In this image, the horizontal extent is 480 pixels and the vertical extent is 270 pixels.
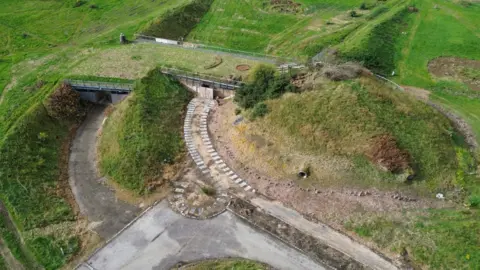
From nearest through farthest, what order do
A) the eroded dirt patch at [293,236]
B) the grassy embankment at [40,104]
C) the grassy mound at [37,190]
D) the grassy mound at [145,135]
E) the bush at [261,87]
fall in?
the eroded dirt patch at [293,236], the grassy mound at [37,190], the grassy embankment at [40,104], the grassy mound at [145,135], the bush at [261,87]

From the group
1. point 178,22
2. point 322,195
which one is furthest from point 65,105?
point 322,195

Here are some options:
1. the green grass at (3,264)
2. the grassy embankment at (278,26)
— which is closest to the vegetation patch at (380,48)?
the grassy embankment at (278,26)

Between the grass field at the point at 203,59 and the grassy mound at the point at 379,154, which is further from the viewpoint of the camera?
the grass field at the point at 203,59

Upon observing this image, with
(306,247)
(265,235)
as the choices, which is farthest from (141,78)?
(306,247)

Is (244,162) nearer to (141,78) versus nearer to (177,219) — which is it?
(177,219)

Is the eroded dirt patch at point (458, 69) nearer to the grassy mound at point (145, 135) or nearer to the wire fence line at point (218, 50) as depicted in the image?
the wire fence line at point (218, 50)

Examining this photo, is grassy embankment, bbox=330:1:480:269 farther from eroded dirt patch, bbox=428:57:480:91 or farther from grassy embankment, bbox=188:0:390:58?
grassy embankment, bbox=188:0:390:58

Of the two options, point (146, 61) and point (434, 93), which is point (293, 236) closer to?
point (434, 93)
